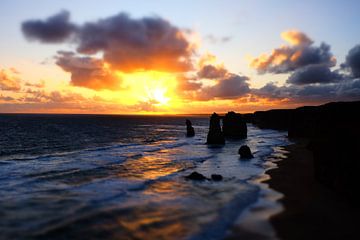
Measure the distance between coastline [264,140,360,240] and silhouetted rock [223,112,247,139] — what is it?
56418 millimetres

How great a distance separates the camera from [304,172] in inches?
1242

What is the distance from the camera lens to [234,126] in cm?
8600

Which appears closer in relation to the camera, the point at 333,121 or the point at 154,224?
the point at 154,224

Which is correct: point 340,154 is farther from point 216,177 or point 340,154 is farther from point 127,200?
point 127,200

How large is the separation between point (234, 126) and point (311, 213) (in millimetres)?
67316

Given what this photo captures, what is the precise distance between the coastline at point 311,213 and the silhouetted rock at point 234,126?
2221 inches

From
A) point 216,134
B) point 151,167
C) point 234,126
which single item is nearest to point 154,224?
point 151,167

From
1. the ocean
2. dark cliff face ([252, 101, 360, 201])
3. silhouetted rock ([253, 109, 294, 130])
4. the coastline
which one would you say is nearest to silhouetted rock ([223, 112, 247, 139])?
silhouetted rock ([253, 109, 294, 130])

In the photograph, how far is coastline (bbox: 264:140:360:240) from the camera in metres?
16.2

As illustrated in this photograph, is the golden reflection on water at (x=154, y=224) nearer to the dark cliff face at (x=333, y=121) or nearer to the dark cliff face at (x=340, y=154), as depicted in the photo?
the dark cliff face at (x=340, y=154)

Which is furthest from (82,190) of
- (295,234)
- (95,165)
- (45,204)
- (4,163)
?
(4,163)

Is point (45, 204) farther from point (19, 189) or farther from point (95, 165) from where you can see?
point (95, 165)

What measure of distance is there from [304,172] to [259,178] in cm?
493

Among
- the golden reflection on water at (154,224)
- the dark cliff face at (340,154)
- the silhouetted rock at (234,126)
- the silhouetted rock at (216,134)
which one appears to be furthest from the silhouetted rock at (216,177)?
the silhouetted rock at (234,126)
